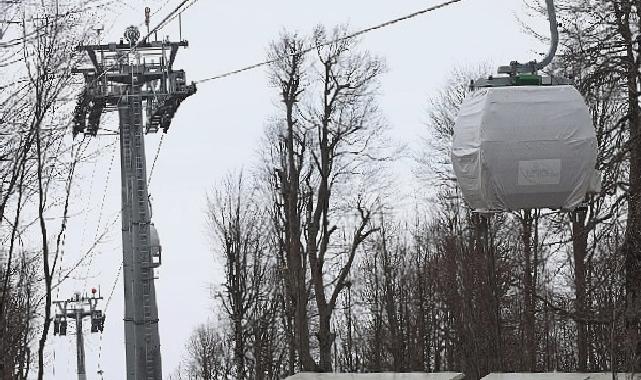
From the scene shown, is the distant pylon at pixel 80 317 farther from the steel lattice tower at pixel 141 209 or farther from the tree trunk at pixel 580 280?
the tree trunk at pixel 580 280

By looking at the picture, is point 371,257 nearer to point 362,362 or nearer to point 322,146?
point 362,362

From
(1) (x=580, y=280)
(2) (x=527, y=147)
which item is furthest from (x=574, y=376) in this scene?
(2) (x=527, y=147)

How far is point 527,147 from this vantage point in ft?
22.2

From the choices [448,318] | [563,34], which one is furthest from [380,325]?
[563,34]

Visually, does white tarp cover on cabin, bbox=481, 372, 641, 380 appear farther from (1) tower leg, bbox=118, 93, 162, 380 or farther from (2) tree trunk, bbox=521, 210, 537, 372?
(1) tower leg, bbox=118, 93, 162, 380

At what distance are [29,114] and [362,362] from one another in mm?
28781

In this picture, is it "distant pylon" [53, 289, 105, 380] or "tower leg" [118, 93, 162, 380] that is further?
"tower leg" [118, 93, 162, 380]

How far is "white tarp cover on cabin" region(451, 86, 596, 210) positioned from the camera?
6834 millimetres

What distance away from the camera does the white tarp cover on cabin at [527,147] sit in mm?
6834

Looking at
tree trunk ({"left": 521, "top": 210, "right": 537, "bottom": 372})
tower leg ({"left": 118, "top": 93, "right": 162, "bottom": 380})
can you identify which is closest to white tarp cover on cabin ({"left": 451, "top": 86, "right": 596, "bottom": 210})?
tree trunk ({"left": 521, "top": 210, "right": 537, "bottom": 372})

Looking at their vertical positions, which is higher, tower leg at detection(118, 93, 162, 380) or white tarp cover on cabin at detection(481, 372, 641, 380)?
tower leg at detection(118, 93, 162, 380)

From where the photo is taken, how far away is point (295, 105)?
93.0 ft

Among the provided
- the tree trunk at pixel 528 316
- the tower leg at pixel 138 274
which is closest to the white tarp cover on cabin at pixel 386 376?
the tree trunk at pixel 528 316

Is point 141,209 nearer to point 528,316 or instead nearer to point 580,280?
point 528,316
